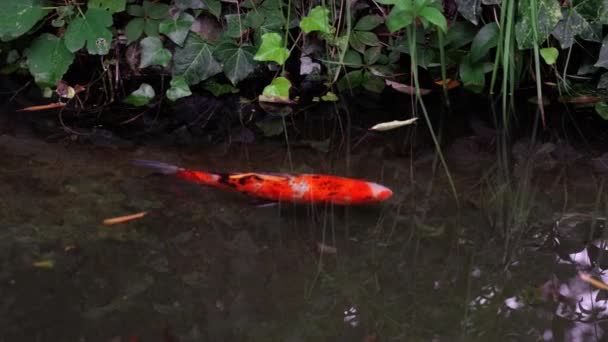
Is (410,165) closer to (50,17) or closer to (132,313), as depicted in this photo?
(132,313)

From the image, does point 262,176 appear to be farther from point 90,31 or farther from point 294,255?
point 90,31

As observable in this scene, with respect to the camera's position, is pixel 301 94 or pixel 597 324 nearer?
pixel 597 324

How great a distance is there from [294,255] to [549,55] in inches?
59.9

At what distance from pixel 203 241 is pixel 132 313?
1.14 ft

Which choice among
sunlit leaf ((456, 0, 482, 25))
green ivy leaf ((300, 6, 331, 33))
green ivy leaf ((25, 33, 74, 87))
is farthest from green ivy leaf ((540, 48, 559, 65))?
green ivy leaf ((25, 33, 74, 87))

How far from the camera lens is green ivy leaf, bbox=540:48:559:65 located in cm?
279

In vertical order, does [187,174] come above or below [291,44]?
below

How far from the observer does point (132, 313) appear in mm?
1577

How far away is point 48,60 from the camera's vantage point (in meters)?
2.85

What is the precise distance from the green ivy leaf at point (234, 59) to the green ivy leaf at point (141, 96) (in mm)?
303

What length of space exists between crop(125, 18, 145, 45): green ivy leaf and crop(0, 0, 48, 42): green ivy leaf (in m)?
0.33

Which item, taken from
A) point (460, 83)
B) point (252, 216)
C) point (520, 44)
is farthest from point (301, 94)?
point (252, 216)

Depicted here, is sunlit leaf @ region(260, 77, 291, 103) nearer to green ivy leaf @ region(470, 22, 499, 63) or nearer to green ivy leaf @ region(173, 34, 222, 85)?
green ivy leaf @ region(173, 34, 222, 85)

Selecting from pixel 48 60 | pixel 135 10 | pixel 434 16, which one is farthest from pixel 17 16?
pixel 434 16
